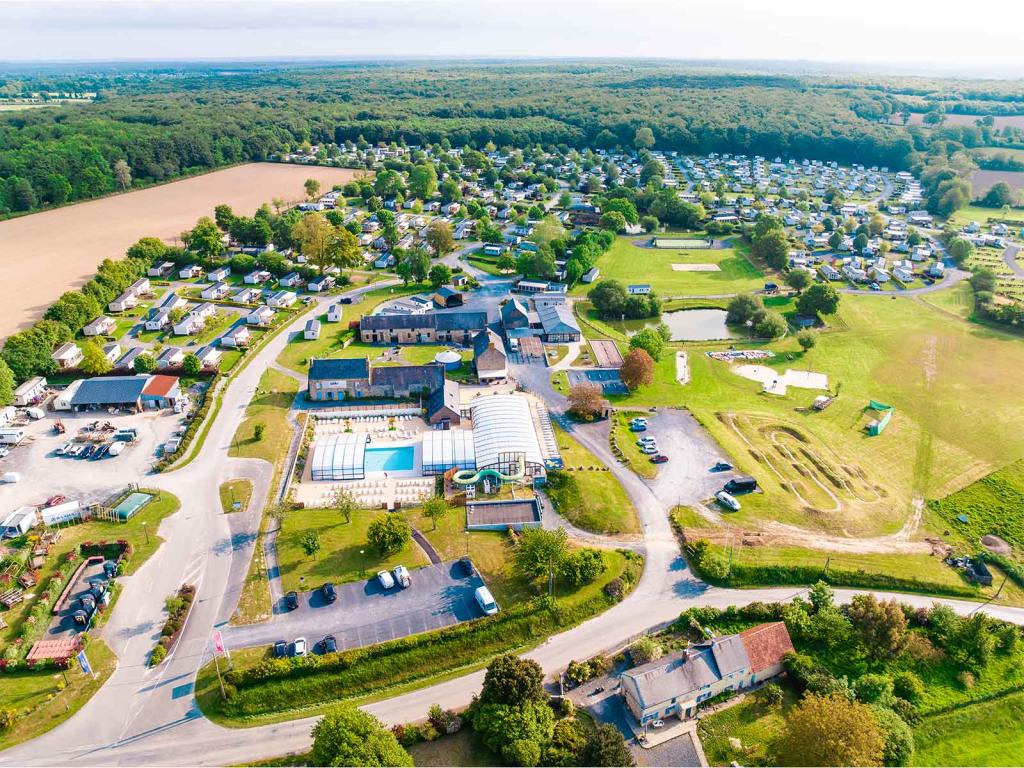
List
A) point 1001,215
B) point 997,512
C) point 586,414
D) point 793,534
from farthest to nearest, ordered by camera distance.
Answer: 1. point 1001,215
2. point 586,414
3. point 997,512
4. point 793,534

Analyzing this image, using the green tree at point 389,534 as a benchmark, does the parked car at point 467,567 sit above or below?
below

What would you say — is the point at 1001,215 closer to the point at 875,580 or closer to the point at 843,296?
Result: the point at 843,296

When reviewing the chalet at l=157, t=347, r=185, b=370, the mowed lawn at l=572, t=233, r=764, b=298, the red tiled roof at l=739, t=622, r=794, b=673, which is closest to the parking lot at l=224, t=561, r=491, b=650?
the red tiled roof at l=739, t=622, r=794, b=673

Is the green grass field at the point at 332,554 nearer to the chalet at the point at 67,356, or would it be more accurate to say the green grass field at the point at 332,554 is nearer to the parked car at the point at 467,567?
the parked car at the point at 467,567

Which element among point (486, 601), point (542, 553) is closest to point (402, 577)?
point (486, 601)

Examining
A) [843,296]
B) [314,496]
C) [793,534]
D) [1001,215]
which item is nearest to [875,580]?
[793,534]

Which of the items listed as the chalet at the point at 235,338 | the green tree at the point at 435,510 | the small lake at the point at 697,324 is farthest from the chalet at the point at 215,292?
the small lake at the point at 697,324
